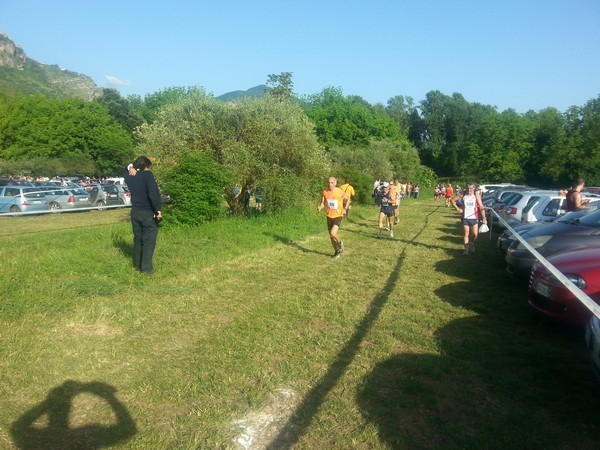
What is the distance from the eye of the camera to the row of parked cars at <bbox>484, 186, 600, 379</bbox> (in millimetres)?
5332

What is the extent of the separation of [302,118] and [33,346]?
54.3 ft

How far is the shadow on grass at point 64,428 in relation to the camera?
336cm

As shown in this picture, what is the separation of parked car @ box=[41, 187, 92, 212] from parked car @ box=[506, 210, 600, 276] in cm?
2263

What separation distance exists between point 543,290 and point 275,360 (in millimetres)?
3347

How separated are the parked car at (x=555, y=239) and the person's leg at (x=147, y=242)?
606cm

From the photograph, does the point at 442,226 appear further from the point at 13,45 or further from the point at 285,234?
the point at 13,45

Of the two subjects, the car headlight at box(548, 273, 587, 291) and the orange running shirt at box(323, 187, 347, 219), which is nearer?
the car headlight at box(548, 273, 587, 291)

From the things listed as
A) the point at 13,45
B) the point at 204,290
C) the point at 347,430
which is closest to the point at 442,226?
the point at 204,290

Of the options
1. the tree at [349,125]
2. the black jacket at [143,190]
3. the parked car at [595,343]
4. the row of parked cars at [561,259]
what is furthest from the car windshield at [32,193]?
the tree at [349,125]

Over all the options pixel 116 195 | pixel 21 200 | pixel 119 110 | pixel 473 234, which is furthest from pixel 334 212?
pixel 119 110

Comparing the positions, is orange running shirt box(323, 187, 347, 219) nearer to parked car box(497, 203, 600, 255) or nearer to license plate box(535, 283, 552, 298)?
parked car box(497, 203, 600, 255)

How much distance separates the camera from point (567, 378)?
14.7 feet

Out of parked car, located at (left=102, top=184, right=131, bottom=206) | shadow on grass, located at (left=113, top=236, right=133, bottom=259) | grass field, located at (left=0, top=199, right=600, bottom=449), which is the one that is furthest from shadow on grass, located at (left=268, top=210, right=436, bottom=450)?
parked car, located at (left=102, top=184, right=131, bottom=206)

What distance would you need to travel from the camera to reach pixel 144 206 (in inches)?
318
